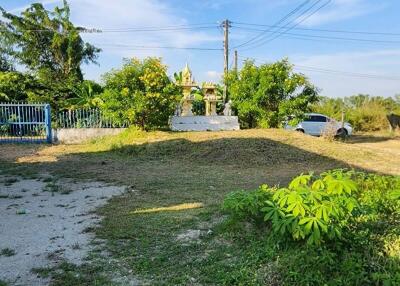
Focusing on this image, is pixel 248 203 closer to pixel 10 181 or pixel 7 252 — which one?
pixel 7 252

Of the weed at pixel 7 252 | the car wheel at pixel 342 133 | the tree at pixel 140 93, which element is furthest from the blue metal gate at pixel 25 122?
the car wheel at pixel 342 133

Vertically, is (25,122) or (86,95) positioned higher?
(86,95)

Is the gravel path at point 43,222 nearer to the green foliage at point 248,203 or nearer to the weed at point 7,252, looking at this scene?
the weed at point 7,252

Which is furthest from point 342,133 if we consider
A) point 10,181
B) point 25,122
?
point 10,181

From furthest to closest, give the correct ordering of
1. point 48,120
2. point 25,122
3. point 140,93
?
1. point 25,122
2. point 48,120
3. point 140,93

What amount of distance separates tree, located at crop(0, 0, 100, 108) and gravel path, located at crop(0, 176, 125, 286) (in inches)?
817

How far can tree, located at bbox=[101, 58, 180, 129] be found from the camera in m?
14.1

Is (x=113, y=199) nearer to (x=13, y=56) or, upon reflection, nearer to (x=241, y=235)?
(x=241, y=235)

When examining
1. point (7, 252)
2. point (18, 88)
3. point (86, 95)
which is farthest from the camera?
point (86, 95)

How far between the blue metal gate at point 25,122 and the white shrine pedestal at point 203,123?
513 centimetres

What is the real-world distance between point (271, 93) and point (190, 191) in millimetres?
9824

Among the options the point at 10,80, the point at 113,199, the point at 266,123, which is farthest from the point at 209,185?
the point at 10,80

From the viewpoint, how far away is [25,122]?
623 inches

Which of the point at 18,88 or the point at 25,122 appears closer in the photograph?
the point at 25,122
